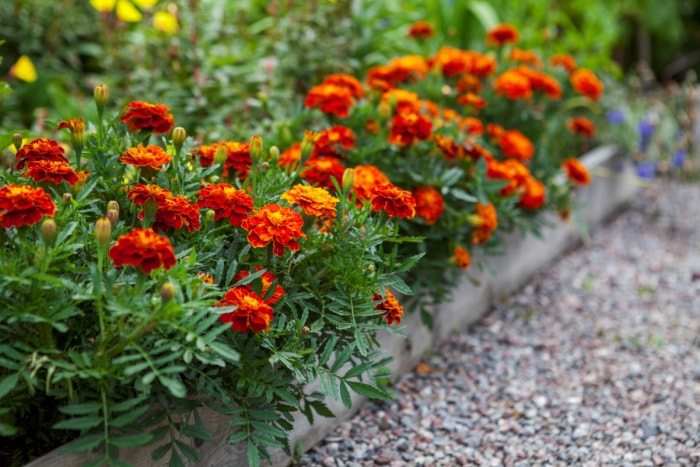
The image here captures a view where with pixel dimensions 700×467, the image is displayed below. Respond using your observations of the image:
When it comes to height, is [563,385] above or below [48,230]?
below

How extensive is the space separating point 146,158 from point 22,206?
375 millimetres

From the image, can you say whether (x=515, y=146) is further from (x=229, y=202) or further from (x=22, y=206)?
(x=22, y=206)

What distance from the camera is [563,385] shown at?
95.9 inches

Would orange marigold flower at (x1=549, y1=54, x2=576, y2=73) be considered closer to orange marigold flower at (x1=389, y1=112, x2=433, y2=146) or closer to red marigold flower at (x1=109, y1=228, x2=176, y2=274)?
orange marigold flower at (x1=389, y1=112, x2=433, y2=146)

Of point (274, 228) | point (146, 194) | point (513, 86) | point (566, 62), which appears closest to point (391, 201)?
point (274, 228)

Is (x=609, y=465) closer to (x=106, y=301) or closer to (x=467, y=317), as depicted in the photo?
(x=467, y=317)

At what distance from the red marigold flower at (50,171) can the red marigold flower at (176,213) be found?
0.67 ft

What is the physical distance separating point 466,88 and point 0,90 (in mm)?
1860

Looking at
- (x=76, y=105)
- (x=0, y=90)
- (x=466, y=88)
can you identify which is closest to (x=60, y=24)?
(x=76, y=105)

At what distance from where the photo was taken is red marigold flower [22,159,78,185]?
1.55 m

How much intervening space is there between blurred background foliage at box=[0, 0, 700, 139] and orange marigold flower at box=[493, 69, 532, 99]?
683mm

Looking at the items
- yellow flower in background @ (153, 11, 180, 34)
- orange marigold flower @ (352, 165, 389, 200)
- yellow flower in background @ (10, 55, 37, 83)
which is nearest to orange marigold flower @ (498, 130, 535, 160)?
orange marigold flower @ (352, 165, 389, 200)

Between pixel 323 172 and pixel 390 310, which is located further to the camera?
pixel 323 172

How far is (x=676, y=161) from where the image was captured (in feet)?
14.4
